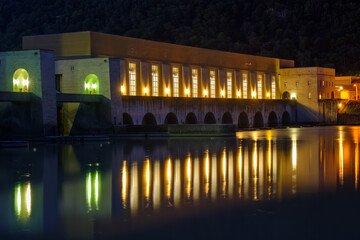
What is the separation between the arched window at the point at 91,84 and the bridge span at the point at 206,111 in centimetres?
255

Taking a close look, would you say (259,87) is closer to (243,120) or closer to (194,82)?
(243,120)

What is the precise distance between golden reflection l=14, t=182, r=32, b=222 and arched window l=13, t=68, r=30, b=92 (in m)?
28.9

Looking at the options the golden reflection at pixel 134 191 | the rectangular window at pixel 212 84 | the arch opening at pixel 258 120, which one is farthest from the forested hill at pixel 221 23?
the golden reflection at pixel 134 191

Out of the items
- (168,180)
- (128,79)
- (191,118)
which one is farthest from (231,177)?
(191,118)

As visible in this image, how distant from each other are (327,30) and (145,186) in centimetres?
11332

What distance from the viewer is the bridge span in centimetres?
5425

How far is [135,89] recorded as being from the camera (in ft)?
198

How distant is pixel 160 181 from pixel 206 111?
46457 mm

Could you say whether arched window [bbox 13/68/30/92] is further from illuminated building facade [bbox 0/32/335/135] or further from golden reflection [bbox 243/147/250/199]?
golden reflection [bbox 243/147/250/199]

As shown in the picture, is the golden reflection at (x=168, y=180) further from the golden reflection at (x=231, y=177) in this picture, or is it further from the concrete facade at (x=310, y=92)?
the concrete facade at (x=310, y=92)

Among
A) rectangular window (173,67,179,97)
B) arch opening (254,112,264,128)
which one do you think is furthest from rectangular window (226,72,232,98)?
rectangular window (173,67,179,97)

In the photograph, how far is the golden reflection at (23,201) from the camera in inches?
496

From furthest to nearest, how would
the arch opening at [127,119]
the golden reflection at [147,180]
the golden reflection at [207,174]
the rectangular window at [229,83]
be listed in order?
the rectangular window at [229,83] < the arch opening at [127,119] < the golden reflection at [207,174] < the golden reflection at [147,180]

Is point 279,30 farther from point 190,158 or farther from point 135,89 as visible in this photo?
point 190,158
